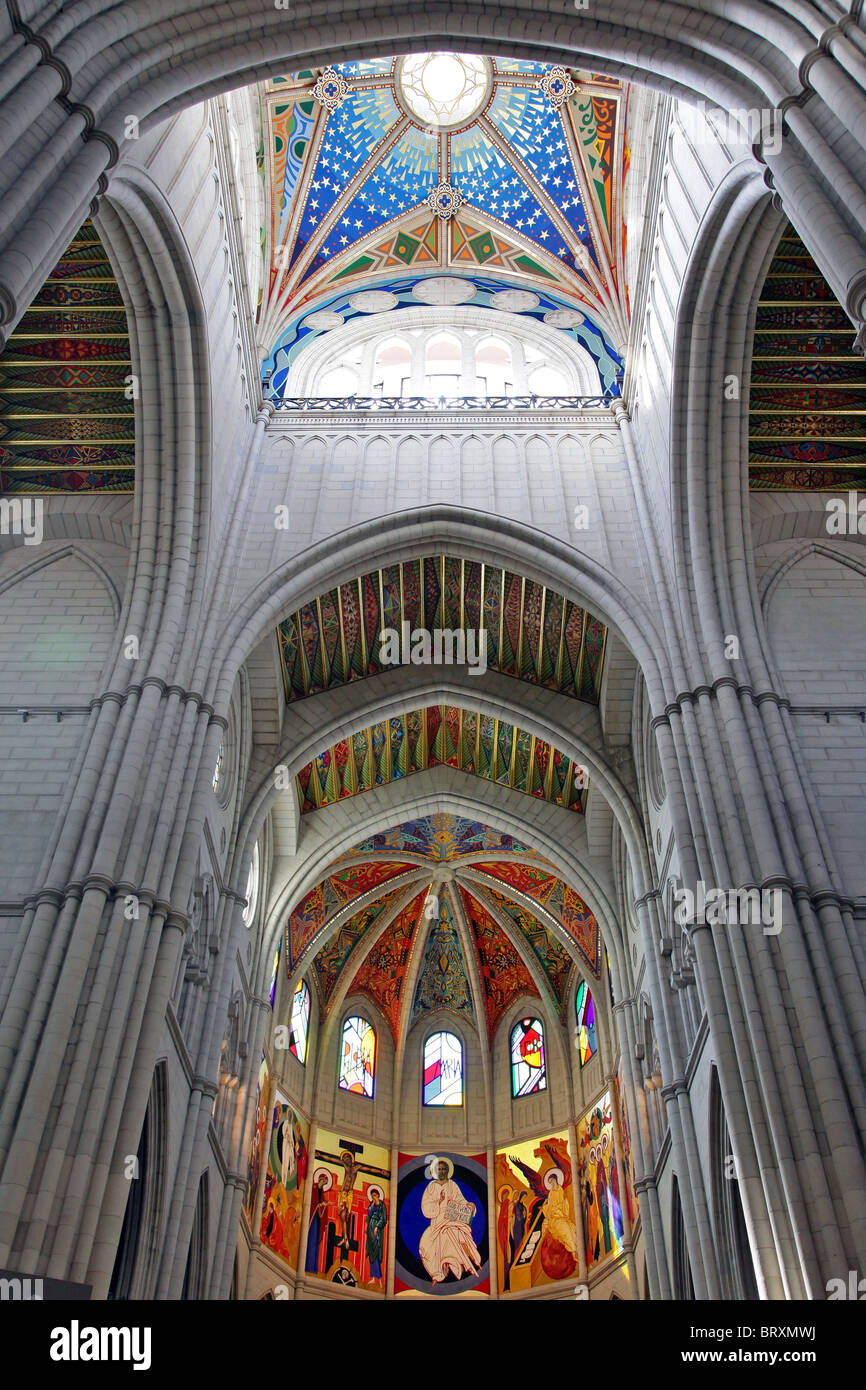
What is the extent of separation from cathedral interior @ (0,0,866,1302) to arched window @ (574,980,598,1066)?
272 millimetres

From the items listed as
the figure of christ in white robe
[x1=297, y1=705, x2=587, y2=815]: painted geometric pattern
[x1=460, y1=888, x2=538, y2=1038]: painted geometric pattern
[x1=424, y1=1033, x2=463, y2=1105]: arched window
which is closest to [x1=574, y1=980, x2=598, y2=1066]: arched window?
[x1=460, y1=888, x2=538, y2=1038]: painted geometric pattern

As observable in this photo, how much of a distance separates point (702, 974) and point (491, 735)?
952 cm

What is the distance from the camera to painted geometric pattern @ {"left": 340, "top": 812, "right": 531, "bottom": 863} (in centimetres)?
2256

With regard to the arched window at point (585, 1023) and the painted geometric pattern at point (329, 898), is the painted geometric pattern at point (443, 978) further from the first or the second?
the arched window at point (585, 1023)

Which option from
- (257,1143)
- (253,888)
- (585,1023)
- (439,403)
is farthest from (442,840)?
(439,403)

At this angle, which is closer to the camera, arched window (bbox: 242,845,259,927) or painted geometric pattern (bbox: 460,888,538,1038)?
arched window (bbox: 242,845,259,927)

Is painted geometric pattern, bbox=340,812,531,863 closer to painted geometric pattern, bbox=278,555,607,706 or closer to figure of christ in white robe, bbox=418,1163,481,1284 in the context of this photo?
painted geometric pattern, bbox=278,555,607,706

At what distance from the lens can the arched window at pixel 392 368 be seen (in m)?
20.1

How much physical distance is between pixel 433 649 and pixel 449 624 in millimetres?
492

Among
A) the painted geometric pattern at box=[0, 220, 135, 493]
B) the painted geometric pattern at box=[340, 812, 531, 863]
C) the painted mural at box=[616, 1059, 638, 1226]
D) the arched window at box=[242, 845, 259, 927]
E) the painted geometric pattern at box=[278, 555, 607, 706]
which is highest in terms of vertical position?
the painted geometric pattern at box=[340, 812, 531, 863]

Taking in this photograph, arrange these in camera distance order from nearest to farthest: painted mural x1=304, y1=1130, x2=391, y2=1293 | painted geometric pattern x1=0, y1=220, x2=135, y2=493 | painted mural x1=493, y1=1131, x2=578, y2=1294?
painted geometric pattern x1=0, y1=220, x2=135, y2=493 < painted mural x1=493, y1=1131, x2=578, y2=1294 < painted mural x1=304, y1=1130, x2=391, y2=1293

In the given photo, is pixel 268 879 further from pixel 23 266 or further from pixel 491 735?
pixel 23 266

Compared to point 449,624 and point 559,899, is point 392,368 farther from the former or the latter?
point 559,899

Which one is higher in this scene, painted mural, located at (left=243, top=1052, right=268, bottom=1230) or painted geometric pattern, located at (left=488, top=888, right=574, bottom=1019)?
painted geometric pattern, located at (left=488, top=888, right=574, bottom=1019)
